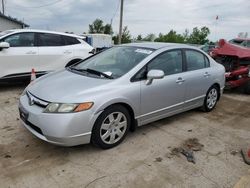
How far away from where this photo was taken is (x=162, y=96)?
4242mm

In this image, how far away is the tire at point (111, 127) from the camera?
3.46 meters

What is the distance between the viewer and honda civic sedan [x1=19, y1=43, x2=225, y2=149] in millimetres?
3248

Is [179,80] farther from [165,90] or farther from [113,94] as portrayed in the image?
[113,94]

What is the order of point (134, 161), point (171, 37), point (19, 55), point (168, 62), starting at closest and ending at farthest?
point (134, 161) < point (168, 62) < point (19, 55) < point (171, 37)

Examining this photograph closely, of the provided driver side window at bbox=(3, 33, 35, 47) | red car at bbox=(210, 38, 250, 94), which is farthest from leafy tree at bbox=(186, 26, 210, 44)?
driver side window at bbox=(3, 33, 35, 47)

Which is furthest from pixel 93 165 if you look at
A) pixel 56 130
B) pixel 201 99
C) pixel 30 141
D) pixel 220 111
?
pixel 220 111

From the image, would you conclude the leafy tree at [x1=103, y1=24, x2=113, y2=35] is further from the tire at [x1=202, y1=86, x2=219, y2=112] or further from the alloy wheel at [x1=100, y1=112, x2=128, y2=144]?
the alloy wheel at [x1=100, y1=112, x2=128, y2=144]

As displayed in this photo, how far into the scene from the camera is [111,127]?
11.9 ft

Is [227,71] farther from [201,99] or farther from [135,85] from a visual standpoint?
[135,85]

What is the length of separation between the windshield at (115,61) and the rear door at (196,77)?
3.24 feet

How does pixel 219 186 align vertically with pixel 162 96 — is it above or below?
below

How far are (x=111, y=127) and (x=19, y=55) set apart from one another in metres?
4.24

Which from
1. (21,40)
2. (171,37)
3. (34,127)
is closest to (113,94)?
(34,127)

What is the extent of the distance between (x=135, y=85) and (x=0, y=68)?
13.9 feet
